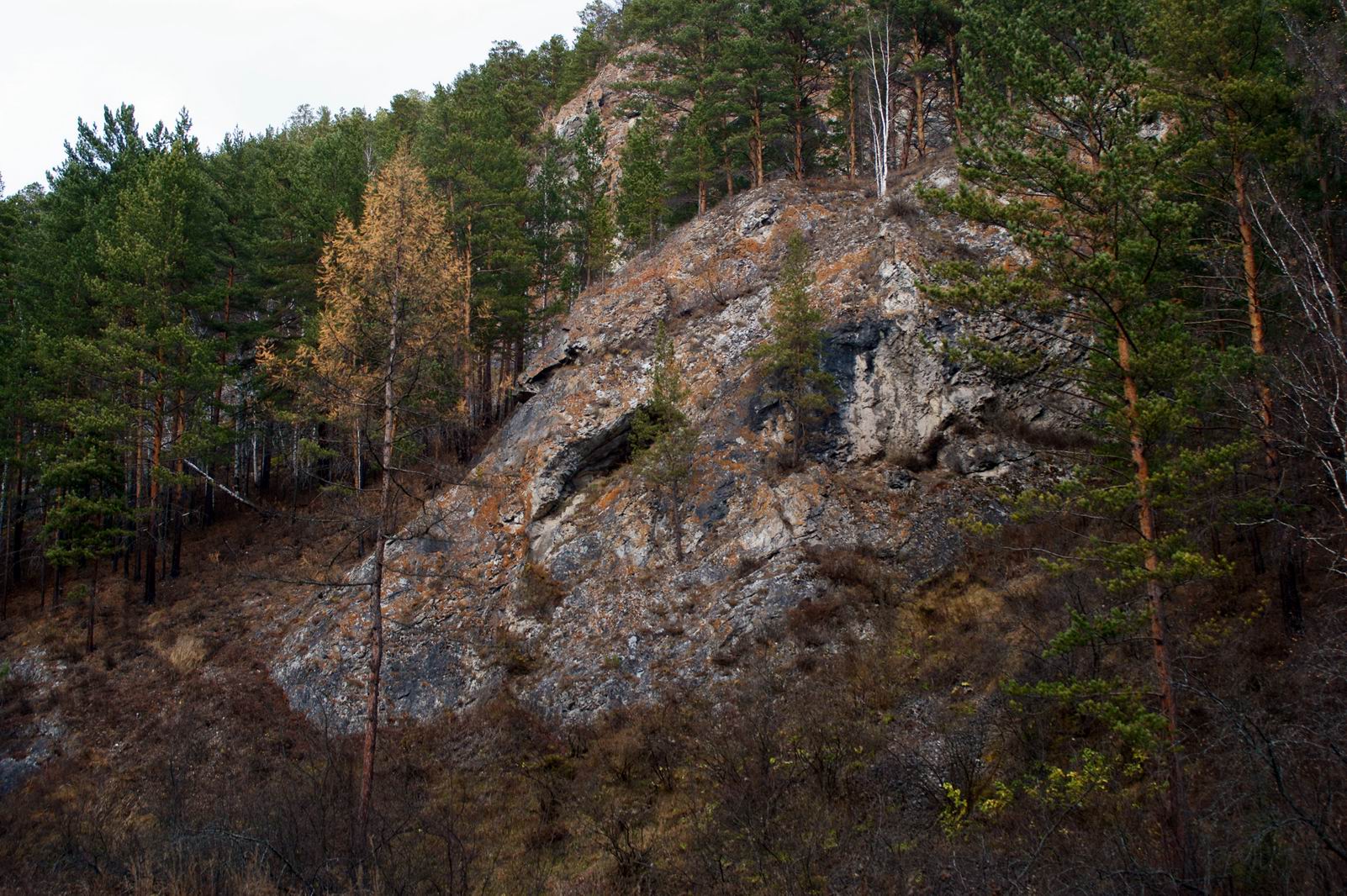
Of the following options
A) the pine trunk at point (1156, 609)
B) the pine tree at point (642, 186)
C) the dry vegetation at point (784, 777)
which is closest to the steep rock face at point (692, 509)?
the dry vegetation at point (784, 777)

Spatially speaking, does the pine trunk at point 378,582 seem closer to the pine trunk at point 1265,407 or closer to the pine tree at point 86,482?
the pine trunk at point 1265,407

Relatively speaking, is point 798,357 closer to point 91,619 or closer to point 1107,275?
point 1107,275

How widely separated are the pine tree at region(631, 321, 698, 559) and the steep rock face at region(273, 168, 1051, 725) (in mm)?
500

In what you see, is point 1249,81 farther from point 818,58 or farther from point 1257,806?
point 818,58

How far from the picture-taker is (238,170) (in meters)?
Answer: 33.7

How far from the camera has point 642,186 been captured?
32438 millimetres

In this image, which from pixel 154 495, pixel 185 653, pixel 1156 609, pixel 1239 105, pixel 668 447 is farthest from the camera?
pixel 154 495

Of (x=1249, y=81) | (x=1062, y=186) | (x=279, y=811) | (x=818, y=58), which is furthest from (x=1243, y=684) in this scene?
(x=818, y=58)

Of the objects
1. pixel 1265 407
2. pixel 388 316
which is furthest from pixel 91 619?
pixel 1265 407

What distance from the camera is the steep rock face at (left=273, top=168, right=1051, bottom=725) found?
59.8ft

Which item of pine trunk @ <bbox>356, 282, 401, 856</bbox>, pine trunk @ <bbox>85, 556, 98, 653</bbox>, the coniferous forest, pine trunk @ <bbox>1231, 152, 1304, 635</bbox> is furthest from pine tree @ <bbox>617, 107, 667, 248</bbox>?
pine trunk @ <bbox>85, 556, 98, 653</bbox>

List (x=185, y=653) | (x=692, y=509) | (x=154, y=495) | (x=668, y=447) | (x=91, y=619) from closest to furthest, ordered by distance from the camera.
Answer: (x=668, y=447)
(x=692, y=509)
(x=185, y=653)
(x=91, y=619)
(x=154, y=495)

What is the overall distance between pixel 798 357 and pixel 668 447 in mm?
4634

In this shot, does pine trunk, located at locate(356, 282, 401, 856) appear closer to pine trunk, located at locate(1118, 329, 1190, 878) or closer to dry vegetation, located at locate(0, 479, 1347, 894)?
dry vegetation, located at locate(0, 479, 1347, 894)
